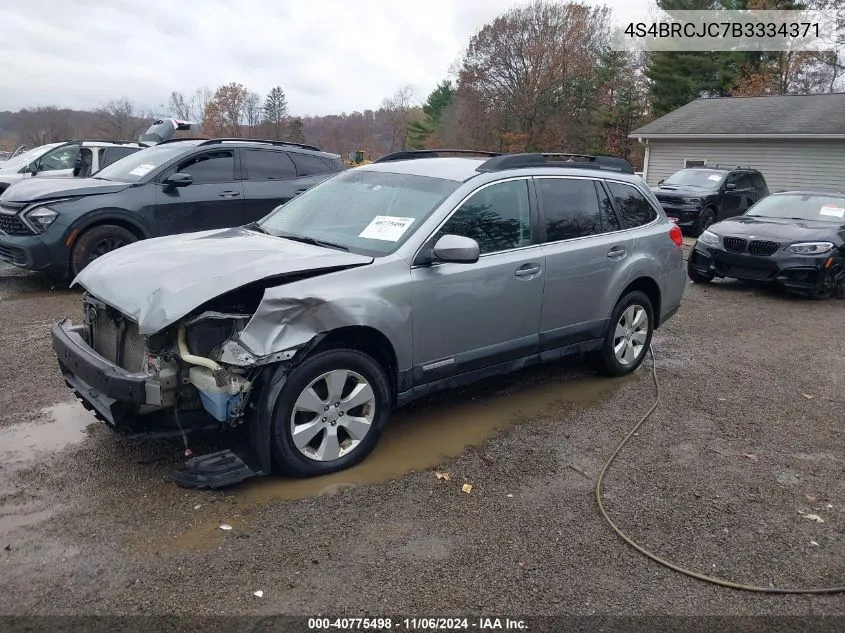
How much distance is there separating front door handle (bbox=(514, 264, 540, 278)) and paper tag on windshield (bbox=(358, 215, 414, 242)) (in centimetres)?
86

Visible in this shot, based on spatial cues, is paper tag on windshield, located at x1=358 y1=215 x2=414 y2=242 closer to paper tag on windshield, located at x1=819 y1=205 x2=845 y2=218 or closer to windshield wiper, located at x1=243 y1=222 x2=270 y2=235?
windshield wiper, located at x1=243 y1=222 x2=270 y2=235

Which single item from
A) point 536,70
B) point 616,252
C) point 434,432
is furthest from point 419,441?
point 536,70

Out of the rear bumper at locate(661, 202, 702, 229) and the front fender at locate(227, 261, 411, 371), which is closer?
the front fender at locate(227, 261, 411, 371)

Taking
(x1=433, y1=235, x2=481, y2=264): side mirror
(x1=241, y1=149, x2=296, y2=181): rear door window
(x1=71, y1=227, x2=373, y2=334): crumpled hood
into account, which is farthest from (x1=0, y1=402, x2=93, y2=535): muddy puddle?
(x1=241, y1=149, x2=296, y2=181): rear door window

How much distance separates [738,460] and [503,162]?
8.30 ft

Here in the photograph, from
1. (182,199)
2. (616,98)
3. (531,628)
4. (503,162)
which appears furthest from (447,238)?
(616,98)

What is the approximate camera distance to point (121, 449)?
4.20 meters

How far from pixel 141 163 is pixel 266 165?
161cm

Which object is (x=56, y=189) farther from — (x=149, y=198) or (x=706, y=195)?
(x=706, y=195)

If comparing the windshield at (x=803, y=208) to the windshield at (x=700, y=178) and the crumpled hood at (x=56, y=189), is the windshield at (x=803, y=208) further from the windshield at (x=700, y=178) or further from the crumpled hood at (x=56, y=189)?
the crumpled hood at (x=56, y=189)

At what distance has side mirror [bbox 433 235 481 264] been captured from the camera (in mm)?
4082

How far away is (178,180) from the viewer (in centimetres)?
845

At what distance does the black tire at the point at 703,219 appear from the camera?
15.8 metres

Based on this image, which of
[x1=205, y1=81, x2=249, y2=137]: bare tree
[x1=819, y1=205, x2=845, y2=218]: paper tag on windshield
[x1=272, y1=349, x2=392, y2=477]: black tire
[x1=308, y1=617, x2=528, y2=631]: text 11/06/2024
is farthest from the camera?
[x1=205, y1=81, x2=249, y2=137]: bare tree
